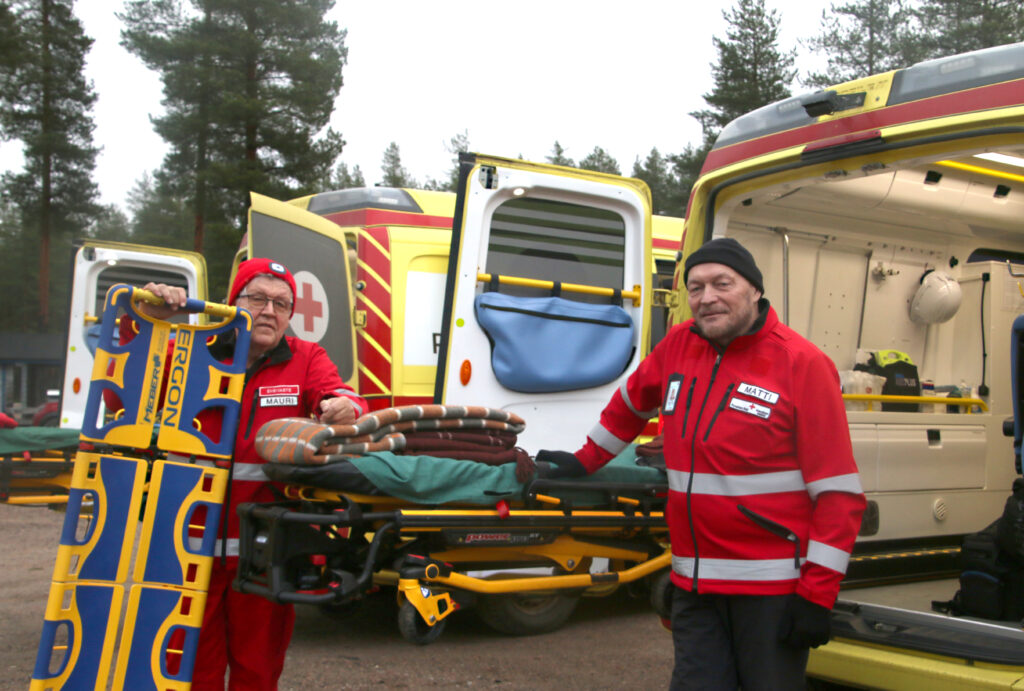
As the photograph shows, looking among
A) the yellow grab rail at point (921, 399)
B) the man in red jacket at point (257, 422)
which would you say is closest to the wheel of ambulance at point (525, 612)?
the yellow grab rail at point (921, 399)

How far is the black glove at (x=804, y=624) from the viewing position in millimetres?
2402

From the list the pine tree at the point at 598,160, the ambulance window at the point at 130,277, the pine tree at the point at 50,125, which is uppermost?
the pine tree at the point at 598,160

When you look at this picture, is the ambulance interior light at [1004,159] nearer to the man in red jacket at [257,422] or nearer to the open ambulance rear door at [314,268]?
the man in red jacket at [257,422]

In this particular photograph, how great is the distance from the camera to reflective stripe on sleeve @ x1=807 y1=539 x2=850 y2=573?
7.91 feet

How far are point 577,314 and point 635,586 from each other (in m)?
1.59

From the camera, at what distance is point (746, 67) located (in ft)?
91.7

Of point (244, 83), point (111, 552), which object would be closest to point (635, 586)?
point (111, 552)

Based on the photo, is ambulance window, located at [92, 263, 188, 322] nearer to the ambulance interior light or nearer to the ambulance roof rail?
the ambulance roof rail

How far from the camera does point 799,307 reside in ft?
16.5

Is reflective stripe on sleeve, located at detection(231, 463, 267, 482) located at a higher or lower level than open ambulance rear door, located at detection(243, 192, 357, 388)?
lower

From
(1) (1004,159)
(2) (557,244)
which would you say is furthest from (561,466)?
(1) (1004,159)

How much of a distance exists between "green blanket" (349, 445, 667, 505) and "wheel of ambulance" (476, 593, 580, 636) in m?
1.60

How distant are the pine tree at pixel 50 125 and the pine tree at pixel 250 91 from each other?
3.42m

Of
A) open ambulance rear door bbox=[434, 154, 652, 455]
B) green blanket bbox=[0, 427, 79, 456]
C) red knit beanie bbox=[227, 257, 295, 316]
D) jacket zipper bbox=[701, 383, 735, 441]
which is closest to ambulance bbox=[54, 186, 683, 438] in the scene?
open ambulance rear door bbox=[434, 154, 652, 455]
